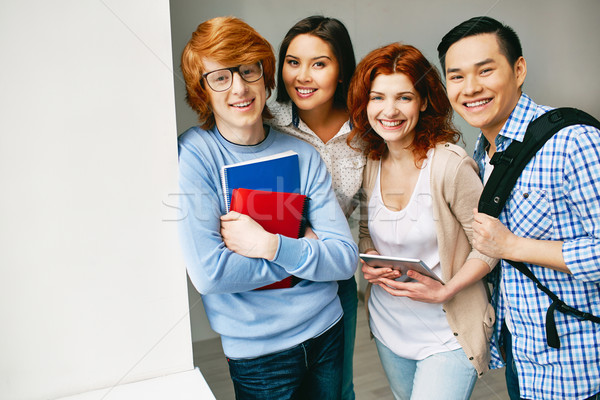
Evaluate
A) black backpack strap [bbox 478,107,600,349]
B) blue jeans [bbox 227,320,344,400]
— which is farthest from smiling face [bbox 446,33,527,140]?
blue jeans [bbox 227,320,344,400]

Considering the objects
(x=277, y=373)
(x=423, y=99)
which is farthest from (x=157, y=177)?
(x=423, y=99)

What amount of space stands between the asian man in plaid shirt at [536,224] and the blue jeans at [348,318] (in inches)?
18.4

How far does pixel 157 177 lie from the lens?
3.52 ft

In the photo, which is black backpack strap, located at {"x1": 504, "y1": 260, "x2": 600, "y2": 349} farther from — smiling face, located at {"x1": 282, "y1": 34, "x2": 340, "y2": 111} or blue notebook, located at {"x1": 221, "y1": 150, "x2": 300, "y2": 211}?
smiling face, located at {"x1": 282, "y1": 34, "x2": 340, "y2": 111}

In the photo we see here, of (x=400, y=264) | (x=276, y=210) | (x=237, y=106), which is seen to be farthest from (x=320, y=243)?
(x=237, y=106)

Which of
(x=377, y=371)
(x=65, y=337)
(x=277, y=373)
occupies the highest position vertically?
(x=65, y=337)

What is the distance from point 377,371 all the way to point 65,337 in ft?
5.94

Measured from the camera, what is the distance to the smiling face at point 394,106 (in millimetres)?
1338

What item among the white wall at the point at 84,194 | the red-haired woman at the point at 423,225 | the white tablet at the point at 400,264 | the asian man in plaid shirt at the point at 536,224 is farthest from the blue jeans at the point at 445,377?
the white wall at the point at 84,194

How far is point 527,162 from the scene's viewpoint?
1.09m

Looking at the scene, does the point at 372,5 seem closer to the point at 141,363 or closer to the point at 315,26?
the point at 315,26

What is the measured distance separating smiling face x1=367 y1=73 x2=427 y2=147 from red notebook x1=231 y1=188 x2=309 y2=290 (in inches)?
13.7

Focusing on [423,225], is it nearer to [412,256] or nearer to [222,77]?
[412,256]

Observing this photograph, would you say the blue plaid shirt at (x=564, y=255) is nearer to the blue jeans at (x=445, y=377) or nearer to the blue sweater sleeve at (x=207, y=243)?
the blue jeans at (x=445, y=377)
